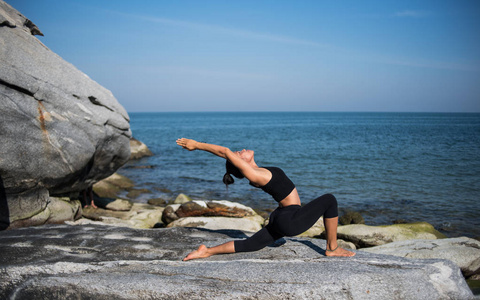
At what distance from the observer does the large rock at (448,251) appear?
25.8 ft

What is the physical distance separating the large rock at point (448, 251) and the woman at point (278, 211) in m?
3.62

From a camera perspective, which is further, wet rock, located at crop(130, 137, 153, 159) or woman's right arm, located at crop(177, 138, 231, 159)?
wet rock, located at crop(130, 137, 153, 159)

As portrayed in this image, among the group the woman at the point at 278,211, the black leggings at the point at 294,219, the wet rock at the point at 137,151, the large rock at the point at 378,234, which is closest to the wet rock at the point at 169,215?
the large rock at the point at 378,234

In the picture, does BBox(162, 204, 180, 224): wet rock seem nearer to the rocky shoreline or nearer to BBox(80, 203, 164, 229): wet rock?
the rocky shoreline

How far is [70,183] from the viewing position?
1055 cm

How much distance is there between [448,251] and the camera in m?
8.12

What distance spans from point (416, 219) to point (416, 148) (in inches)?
1096

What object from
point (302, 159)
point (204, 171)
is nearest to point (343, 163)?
point (302, 159)

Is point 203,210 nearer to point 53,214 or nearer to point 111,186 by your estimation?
point 53,214

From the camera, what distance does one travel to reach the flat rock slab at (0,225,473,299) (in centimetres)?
450

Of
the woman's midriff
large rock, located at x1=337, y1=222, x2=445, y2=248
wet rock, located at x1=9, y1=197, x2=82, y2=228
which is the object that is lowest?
large rock, located at x1=337, y1=222, x2=445, y2=248

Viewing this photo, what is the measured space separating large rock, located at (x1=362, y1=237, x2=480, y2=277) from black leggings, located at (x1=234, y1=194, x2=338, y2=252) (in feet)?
12.9

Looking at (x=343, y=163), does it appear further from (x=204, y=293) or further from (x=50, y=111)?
(x=204, y=293)

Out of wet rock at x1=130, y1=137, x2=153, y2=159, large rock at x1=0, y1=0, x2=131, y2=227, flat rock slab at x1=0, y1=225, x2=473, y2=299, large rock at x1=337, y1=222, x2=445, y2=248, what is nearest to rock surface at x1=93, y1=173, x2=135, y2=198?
large rock at x1=0, y1=0, x2=131, y2=227
